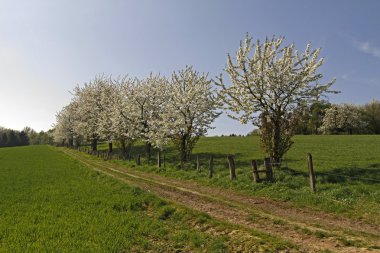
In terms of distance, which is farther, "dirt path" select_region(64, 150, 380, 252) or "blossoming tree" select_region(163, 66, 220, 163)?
"blossoming tree" select_region(163, 66, 220, 163)

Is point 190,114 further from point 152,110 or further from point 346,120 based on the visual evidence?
point 346,120

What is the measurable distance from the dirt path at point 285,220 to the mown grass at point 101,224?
1208 mm

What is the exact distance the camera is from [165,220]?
15.1 metres

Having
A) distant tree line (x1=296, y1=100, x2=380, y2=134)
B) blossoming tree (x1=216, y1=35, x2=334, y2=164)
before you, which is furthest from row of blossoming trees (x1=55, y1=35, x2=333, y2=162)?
distant tree line (x1=296, y1=100, x2=380, y2=134)

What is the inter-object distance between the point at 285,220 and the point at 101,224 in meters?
7.73

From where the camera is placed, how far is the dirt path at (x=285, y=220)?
1086 cm

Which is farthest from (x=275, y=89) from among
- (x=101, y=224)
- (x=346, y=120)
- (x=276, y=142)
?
(x=346, y=120)

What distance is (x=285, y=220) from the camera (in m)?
13.8

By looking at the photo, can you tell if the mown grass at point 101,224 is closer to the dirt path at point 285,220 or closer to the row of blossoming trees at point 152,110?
the dirt path at point 285,220

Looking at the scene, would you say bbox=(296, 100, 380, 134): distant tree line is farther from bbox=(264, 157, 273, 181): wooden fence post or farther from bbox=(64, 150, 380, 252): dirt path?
bbox=(64, 150, 380, 252): dirt path

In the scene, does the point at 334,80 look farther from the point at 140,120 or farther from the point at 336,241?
the point at 140,120

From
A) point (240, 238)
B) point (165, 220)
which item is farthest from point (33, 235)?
point (240, 238)

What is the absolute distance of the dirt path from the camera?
10.9 metres

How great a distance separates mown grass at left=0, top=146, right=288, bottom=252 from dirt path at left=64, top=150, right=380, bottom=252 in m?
1.21
